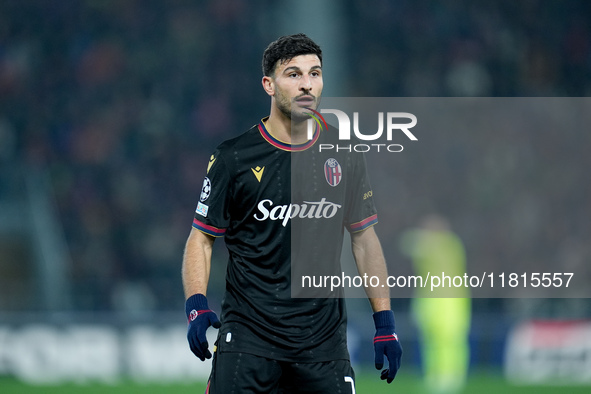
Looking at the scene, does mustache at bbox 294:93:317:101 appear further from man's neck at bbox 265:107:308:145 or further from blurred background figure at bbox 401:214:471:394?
blurred background figure at bbox 401:214:471:394

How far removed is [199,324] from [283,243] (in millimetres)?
492

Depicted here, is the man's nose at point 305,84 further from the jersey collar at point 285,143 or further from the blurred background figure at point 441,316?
the blurred background figure at point 441,316

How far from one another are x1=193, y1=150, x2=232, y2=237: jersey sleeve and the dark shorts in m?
0.55

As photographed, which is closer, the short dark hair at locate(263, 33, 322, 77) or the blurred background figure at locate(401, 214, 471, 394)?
the short dark hair at locate(263, 33, 322, 77)

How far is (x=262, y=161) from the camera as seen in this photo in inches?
161

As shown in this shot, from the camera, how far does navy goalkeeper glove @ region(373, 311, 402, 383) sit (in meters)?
4.04

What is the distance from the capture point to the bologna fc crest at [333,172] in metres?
4.17

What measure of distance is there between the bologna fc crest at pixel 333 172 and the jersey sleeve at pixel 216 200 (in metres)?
0.44

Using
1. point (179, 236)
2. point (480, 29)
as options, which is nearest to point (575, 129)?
point (480, 29)

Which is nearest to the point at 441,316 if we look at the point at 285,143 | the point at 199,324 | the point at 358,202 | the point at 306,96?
the point at 358,202

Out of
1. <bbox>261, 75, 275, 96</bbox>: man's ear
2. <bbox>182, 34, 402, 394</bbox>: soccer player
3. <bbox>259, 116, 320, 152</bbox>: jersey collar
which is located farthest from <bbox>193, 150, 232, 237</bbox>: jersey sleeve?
<bbox>261, 75, 275, 96</bbox>: man's ear

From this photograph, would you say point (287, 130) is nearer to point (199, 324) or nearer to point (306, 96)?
point (306, 96)

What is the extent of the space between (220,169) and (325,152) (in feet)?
1.58

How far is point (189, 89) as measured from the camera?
46.4 ft
